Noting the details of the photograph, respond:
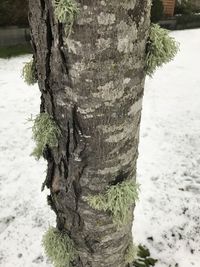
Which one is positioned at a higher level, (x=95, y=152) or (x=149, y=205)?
(x=95, y=152)

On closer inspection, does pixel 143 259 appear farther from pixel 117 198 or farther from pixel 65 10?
pixel 65 10

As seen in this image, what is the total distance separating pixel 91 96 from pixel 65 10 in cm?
39

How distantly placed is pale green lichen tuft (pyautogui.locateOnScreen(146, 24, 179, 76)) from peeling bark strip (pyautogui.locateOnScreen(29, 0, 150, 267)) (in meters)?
0.04

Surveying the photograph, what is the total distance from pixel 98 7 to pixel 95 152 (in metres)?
0.68

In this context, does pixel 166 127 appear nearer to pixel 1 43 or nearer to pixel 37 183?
pixel 37 183

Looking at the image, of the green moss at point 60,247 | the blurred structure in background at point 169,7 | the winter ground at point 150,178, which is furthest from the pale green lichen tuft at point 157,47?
the blurred structure in background at point 169,7

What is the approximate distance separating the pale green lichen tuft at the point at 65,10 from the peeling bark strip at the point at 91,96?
3cm

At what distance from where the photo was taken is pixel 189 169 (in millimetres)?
4707

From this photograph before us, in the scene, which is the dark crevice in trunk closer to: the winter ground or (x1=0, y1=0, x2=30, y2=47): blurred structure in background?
the winter ground

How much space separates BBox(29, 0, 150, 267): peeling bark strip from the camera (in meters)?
1.23

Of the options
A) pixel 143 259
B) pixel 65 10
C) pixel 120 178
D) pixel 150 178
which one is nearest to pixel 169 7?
pixel 150 178

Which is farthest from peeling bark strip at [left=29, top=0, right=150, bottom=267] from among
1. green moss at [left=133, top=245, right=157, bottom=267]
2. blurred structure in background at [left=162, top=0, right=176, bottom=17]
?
blurred structure in background at [left=162, top=0, right=176, bottom=17]

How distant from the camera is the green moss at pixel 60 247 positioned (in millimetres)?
2062

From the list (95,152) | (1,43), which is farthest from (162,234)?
(1,43)
